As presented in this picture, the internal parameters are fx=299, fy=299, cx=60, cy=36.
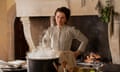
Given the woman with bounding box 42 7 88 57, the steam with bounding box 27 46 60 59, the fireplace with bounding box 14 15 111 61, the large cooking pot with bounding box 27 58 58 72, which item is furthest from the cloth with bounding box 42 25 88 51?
the fireplace with bounding box 14 15 111 61

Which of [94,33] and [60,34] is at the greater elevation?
[60,34]

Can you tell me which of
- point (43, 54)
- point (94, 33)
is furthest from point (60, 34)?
point (94, 33)

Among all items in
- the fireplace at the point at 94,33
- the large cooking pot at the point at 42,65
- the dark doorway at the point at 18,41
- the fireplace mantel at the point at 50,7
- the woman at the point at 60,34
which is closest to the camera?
the large cooking pot at the point at 42,65

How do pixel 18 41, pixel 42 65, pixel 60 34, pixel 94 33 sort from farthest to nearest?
pixel 18 41
pixel 94 33
pixel 60 34
pixel 42 65

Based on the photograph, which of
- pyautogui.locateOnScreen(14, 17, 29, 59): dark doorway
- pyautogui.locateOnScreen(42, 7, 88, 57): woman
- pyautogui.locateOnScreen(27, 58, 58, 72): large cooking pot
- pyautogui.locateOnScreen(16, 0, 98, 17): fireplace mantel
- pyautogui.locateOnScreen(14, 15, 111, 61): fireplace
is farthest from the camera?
pyautogui.locateOnScreen(14, 17, 29, 59): dark doorway

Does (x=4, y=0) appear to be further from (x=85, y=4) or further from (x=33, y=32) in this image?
(x=85, y=4)

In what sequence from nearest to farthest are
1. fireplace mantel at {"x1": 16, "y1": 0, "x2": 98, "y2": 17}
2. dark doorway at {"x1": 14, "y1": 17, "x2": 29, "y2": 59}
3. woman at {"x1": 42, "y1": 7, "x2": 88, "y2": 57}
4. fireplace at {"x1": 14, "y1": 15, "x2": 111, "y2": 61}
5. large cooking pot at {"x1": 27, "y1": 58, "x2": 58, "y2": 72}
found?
large cooking pot at {"x1": 27, "y1": 58, "x2": 58, "y2": 72} < woman at {"x1": 42, "y1": 7, "x2": 88, "y2": 57} < fireplace mantel at {"x1": 16, "y1": 0, "x2": 98, "y2": 17} < fireplace at {"x1": 14, "y1": 15, "x2": 111, "y2": 61} < dark doorway at {"x1": 14, "y1": 17, "x2": 29, "y2": 59}

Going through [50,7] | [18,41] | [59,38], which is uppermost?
[50,7]

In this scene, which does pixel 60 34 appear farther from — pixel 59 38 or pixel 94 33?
pixel 94 33

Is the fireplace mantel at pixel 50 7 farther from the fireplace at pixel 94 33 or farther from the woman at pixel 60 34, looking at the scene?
the woman at pixel 60 34

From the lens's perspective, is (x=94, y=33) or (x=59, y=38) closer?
(x=59, y=38)

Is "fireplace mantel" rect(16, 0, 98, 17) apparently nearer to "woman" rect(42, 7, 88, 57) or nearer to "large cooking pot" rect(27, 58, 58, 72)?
"woman" rect(42, 7, 88, 57)

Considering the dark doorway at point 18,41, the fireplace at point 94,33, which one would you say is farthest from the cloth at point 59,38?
the dark doorway at point 18,41

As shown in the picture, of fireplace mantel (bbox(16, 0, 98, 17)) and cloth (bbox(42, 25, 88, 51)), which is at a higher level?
→ fireplace mantel (bbox(16, 0, 98, 17))
